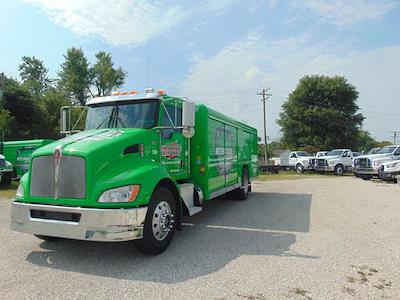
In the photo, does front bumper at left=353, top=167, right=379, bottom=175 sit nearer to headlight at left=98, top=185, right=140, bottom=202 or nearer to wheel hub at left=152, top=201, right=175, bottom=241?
wheel hub at left=152, top=201, right=175, bottom=241

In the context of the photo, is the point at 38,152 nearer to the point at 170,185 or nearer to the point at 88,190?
the point at 88,190

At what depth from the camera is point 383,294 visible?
400 cm

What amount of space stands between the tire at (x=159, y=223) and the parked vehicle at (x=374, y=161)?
18.0m

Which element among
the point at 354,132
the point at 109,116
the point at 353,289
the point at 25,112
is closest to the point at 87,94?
the point at 25,112

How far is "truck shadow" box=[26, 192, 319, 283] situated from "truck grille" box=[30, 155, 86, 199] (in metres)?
1.04

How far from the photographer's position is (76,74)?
53.2m

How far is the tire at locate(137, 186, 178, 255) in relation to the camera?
5234 millimetres

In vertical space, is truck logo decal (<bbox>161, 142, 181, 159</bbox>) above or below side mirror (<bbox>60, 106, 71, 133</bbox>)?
below

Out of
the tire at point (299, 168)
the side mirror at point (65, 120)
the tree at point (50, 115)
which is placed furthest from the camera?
the tree at point (50, 115)

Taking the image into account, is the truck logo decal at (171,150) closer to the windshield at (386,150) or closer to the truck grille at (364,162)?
the truck grille at (364,162)

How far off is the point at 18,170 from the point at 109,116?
45.0ft

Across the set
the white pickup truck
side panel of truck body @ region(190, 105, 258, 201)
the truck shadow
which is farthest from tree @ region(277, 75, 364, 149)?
the truck shadow

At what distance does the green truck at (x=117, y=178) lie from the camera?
190 inches

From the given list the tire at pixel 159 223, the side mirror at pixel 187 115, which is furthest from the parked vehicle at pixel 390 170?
the tire at pixel 159 223
